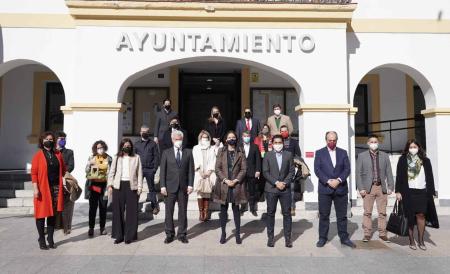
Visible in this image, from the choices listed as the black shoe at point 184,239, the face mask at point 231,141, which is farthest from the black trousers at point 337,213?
the black shoe at point 184,239

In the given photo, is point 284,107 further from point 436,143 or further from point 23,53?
point 23,53

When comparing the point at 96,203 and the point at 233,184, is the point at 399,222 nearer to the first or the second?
the point at 233,184

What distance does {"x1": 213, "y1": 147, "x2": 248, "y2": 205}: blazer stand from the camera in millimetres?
6133

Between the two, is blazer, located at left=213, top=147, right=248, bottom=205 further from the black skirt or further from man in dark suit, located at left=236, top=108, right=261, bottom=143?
the black skirt

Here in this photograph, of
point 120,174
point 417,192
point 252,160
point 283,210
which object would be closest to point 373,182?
point 417,192

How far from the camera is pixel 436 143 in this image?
9203 mm

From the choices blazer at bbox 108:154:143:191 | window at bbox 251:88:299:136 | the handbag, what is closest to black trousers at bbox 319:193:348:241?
the handbag

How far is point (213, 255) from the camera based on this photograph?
17.8ft

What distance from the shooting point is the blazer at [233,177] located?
613 cm

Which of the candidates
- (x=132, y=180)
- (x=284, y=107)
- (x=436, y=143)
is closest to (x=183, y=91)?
(x=284, y=107)

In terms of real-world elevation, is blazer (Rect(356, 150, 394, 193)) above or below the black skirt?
above

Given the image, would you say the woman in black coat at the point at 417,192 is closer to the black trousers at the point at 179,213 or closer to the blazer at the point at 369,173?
the blazer at the point at 369,173

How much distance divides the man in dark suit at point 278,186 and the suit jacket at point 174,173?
54.4 inches

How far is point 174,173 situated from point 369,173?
11.1 ft
